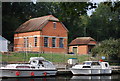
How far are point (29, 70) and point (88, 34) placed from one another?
183 ft

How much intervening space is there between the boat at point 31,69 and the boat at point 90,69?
10.3ft

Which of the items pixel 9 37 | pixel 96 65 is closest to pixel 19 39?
pixel 9 37

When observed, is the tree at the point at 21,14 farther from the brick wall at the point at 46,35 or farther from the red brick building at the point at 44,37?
the red brick building at the point at 44,37

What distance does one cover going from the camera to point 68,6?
891cm

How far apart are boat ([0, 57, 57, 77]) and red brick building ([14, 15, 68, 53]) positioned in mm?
15932

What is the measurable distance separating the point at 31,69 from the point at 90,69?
810 centimetres

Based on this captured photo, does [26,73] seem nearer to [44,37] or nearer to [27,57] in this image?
[27,57]

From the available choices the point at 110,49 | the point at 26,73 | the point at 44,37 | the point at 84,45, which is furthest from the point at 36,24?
the point at 26,73

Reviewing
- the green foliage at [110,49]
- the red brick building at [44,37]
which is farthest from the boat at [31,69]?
the red brick building at [44,37]

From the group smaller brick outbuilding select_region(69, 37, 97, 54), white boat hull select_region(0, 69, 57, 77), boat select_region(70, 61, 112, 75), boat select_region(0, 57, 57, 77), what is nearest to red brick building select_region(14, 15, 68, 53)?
smaller brick outbuilding select_region(69, 37, 97, 54)

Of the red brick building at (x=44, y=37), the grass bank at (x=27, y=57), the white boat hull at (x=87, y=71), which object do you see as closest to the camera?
the white boat hull at (x=87, y=71)

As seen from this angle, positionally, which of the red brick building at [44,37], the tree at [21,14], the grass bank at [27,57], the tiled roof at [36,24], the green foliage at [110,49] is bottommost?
the grass bank at [27,57]

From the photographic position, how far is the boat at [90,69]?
105ft

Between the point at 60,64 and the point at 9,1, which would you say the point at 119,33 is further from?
the point at 60,64
